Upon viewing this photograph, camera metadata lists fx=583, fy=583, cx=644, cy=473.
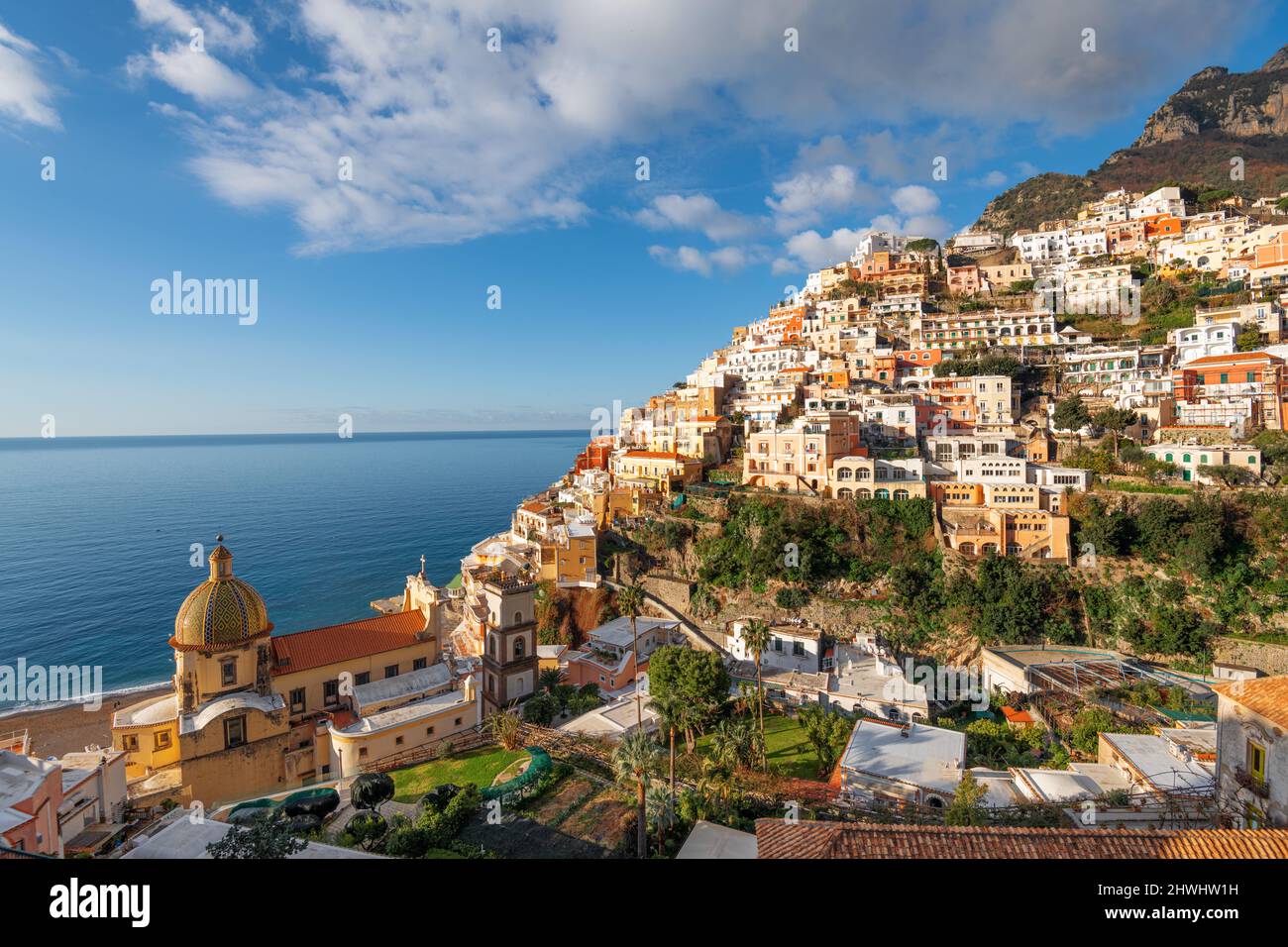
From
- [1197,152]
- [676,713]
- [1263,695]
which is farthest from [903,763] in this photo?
[1197,152]

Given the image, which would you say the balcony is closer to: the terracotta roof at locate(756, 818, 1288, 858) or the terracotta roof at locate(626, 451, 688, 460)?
the terracotta roof at locate(756, 818, 1288, 858)

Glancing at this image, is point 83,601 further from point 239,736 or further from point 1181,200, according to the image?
point 1181,200

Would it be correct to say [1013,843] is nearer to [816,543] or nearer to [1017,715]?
[1017,715]

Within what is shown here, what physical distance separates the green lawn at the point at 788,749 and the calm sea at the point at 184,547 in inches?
1579

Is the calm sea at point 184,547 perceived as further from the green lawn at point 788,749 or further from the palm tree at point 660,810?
the palm tree at point 660,810

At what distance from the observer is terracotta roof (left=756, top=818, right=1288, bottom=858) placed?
25.6 feet

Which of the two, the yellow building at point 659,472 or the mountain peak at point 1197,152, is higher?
the mountain peak at point 1197,152

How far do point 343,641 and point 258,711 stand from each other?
12.7 feet

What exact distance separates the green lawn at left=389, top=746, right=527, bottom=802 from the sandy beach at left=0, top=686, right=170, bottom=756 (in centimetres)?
2032

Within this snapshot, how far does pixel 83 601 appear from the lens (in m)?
51.6

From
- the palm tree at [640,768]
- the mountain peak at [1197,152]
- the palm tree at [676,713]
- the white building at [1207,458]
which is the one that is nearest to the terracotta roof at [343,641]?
the palm tree at [676,713]

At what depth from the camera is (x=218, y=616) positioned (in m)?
21.4

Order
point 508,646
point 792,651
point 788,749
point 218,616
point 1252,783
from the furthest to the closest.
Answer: point 792,651 → point 508,646 → point 788,749 → point 218,616 → point 1252,783

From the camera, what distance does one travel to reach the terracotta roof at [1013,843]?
307 inches
